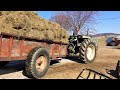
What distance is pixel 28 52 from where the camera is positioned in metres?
7.45

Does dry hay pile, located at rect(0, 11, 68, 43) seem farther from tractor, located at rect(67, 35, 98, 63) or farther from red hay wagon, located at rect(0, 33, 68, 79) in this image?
tractor, located at rect(67, 35, 98, 63)

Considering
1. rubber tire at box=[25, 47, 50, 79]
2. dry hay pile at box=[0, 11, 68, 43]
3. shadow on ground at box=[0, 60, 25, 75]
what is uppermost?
dry hay pile at box=[0, 11, 68, 43]

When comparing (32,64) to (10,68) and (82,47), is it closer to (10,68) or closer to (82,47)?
(10,68)

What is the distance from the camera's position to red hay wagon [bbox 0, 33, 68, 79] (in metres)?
6.37

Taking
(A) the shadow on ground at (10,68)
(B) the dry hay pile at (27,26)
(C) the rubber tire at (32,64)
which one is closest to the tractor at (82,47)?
(B) the dry hay pile at (27,26)

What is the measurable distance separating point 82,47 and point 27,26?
4620 millimetres

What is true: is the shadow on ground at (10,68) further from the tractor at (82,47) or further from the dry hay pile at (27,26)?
the tractor at (82,47)

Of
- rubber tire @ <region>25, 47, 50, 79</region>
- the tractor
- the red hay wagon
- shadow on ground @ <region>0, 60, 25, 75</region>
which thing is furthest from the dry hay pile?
the tractor

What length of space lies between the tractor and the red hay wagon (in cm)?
306

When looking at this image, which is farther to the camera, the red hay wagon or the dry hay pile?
the dry hay pile
